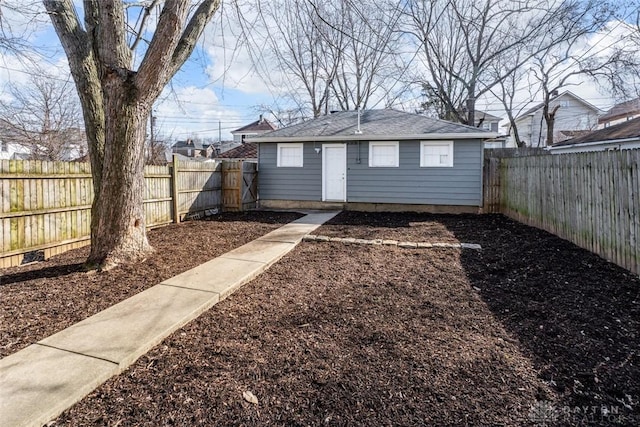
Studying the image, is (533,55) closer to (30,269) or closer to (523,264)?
(523,264)

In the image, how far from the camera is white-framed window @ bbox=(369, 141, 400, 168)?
11.3 m

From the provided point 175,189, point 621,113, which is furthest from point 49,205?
point 621,113

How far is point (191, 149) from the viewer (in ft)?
142

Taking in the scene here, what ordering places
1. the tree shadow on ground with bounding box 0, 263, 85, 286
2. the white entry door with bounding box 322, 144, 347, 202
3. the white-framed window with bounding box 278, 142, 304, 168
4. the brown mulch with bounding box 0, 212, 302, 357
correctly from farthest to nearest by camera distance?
1. the white-framed window with bounding box 278, 142, 304, 168
2. the white entry door with bounding box 322, 144, 347, 202
3. the tree shadow on ground with bounding box 0, 263, 85, 286
4. the brown mulch with bounding box 0, 212, 302, 357

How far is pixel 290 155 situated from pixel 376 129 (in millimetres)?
3002

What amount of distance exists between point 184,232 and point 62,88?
9722mm

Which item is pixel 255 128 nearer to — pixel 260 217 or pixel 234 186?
pixel 234 186

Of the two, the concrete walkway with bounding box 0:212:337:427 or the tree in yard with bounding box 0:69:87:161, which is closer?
the concrete walkway with bounding box 0:212:337:427

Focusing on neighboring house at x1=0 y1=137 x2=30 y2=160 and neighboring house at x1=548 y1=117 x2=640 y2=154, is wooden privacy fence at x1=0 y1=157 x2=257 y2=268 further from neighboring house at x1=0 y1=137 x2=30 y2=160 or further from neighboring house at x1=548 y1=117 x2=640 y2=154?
neighboring house at x1=548 y1=117 x2=640 y2=154

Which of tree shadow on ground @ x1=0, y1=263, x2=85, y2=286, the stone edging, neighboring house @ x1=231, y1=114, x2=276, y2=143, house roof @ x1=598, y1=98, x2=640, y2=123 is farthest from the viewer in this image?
neighboring house @ x1=231, y1=114, x2=276, y2=143

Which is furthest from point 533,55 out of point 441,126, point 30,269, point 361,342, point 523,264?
point 30,269

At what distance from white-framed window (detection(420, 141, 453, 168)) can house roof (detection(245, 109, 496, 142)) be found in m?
0.32

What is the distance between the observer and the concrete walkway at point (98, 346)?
2047 millimetres

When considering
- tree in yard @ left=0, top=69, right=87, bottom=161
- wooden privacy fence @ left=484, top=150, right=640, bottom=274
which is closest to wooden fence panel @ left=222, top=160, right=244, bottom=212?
tree in yard @ left=0, top=69, right=87, bottom=161
